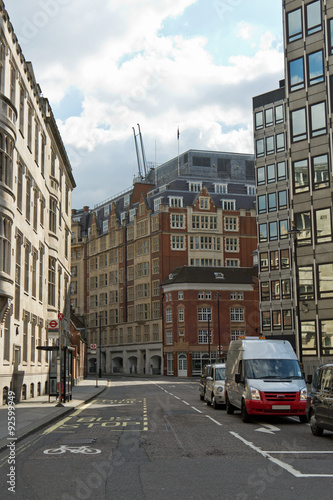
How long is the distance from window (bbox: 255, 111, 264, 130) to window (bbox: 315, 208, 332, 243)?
100 ft

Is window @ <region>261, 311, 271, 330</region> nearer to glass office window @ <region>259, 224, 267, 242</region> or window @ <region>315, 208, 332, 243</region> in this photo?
glass office window @ <region>259, 224, 267, 242</region>

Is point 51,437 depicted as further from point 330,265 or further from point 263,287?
point 263,287

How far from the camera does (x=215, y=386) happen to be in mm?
25844

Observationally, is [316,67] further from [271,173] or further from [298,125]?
[271,173]

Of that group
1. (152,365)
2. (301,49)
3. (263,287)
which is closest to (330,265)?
(301,49)

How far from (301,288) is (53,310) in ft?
52.3

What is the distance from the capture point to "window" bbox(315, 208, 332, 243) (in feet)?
133

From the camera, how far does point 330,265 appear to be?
133 feet

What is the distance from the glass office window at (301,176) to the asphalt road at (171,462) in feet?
84.7

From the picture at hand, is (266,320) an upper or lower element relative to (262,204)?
lower

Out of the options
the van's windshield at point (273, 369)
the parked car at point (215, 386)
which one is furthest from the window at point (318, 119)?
the van's windshield at point (273, 369)

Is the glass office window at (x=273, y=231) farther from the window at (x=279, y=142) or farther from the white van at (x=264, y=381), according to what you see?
the white van at (x=264, y=381)

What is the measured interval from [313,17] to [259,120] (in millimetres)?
27257

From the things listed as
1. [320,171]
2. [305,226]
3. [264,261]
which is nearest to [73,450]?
[305,226]
